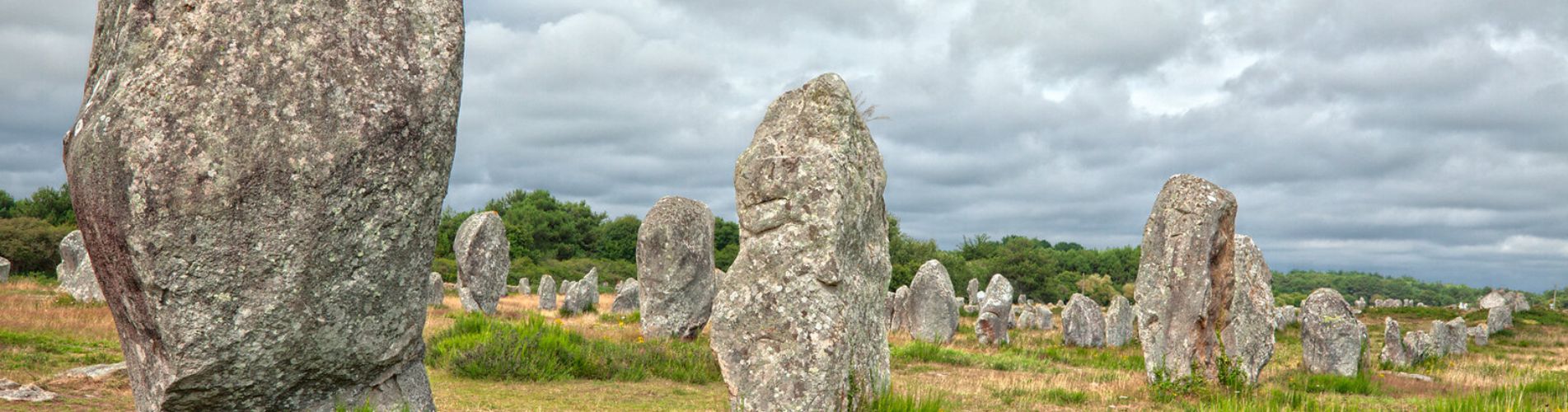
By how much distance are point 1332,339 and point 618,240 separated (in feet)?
184

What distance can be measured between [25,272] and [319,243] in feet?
134

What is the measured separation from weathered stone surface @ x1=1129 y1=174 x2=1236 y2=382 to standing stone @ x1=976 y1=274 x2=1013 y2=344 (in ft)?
31.0

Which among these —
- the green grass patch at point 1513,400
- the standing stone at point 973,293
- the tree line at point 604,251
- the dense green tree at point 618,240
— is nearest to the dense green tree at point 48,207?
the tree line at point 604,251

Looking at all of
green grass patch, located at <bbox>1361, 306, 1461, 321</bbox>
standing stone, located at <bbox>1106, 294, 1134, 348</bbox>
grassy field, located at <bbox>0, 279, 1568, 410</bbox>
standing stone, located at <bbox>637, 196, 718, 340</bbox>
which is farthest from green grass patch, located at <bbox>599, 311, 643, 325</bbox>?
green grass patch, located at <bbox>1361, 306, 1461, 321</bbox>

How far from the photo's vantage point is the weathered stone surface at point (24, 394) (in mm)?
8141

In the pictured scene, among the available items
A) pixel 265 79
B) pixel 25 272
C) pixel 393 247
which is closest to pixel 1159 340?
pixel 393 247

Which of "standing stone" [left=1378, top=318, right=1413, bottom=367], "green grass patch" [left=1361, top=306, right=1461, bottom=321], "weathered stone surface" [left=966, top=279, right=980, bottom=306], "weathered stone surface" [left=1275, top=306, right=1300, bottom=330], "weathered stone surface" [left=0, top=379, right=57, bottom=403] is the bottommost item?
"weathered stone surface" [left=0, top=379, right=57, bottom=403]

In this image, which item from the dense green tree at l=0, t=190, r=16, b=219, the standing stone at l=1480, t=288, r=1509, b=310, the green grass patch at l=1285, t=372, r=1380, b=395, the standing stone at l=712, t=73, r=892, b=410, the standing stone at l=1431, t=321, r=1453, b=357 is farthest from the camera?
the dense green tree at l=0, t=190, r=16, b=219

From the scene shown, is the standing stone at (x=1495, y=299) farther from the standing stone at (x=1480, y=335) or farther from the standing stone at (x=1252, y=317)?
the standing stone at (x=1252, y=317)

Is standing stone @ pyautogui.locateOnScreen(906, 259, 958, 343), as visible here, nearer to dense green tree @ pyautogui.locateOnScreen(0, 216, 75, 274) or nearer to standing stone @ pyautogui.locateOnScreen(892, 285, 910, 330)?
standing stone @ pyautogui.locateOnScreen(892, 285, 910, 330)

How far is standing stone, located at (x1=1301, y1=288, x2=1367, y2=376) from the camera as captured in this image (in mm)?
14961

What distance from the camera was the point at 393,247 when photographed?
5.12 meters

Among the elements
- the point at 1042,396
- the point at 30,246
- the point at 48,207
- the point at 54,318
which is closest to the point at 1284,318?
the point at 1042,396

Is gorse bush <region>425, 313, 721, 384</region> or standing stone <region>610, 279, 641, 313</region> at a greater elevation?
standing stone <region>610, 279, 641, 313</region>
